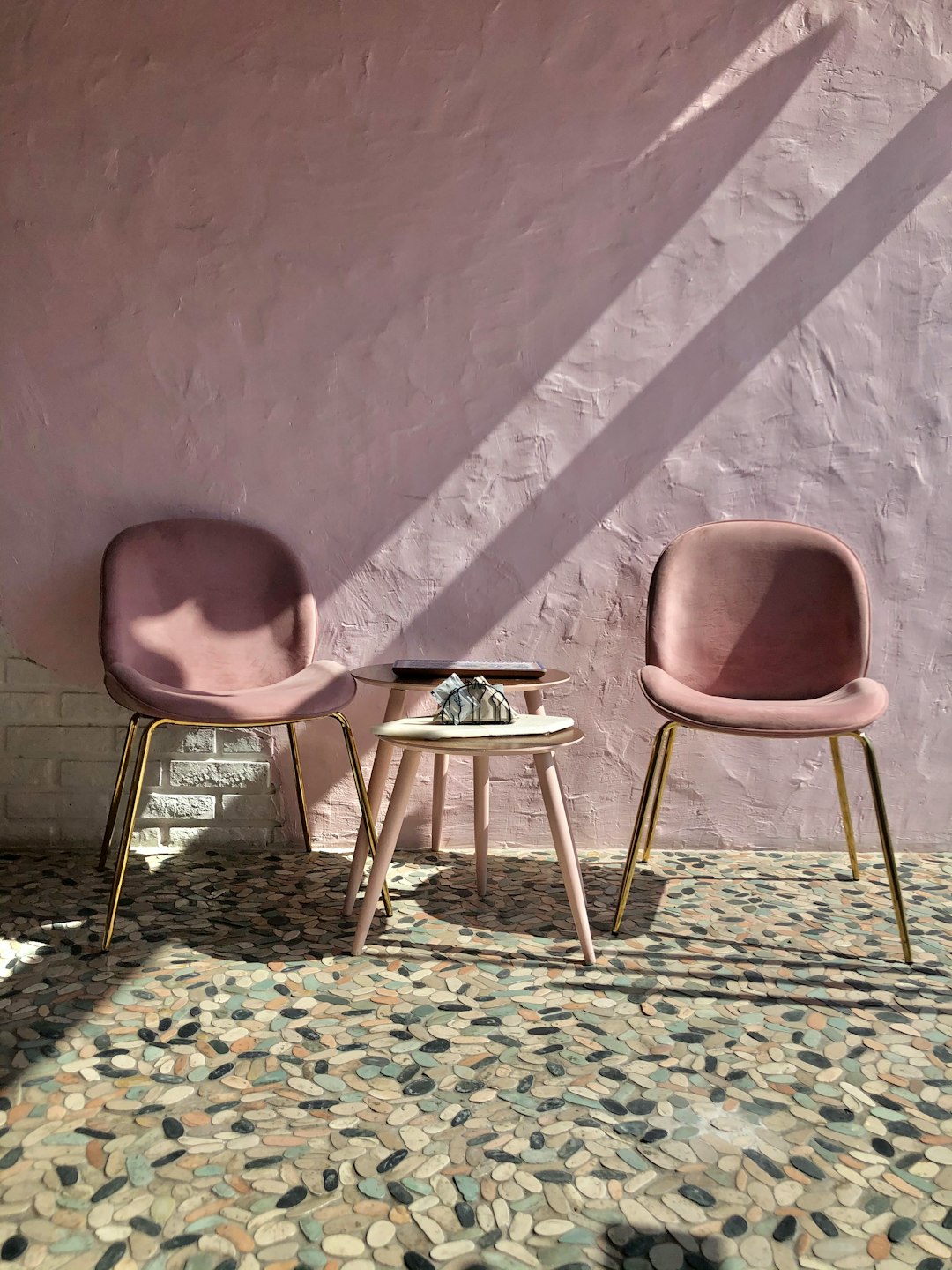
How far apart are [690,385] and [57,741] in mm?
1975

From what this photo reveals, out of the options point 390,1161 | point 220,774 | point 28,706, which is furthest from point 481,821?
point 28,706

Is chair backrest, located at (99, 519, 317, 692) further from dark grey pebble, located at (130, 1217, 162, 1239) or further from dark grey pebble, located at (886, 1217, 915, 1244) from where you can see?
dark grey pebble, located at (886, 1217, 915, 1244)

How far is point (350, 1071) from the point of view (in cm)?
146

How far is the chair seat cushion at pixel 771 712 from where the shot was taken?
1.95 m

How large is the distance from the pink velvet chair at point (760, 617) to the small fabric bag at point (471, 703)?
1.84 ft

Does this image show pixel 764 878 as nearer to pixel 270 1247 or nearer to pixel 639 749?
pixel 639 749

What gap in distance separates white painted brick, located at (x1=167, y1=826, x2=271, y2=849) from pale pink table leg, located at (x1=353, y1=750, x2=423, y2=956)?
0.80 meters

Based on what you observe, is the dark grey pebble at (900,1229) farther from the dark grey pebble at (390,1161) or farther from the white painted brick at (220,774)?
the white painted brick at (220,774)

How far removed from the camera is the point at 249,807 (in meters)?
2.60

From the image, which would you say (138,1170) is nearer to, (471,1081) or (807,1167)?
(471,1081)

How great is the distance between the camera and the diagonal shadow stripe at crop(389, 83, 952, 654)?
2580 millimetres

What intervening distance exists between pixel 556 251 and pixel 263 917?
73.0 inches

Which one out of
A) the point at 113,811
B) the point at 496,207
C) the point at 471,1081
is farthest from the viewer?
the point at 496,207

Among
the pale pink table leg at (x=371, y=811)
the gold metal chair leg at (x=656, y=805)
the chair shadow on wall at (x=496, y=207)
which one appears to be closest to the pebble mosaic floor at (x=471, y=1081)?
the pale pink table leg at (x=371, y=811)
